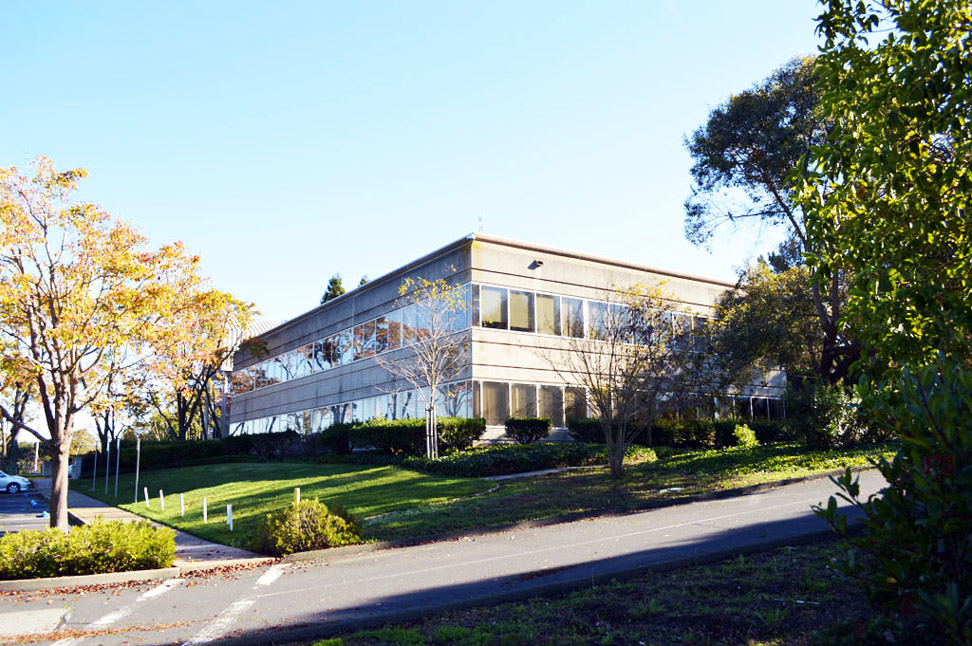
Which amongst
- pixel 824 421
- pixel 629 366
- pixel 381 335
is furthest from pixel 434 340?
pixel 824 421

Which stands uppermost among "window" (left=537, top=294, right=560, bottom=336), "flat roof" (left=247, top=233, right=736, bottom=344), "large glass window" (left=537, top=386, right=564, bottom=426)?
"flat roof" (left=247, top=233, right=736, bottom=344)

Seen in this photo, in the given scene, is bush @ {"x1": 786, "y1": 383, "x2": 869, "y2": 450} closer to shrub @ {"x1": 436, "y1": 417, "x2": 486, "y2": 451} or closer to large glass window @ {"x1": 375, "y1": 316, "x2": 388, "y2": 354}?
shrub @ {"x1": 436, "y1": 417, "x2": 486, "y2": 451}

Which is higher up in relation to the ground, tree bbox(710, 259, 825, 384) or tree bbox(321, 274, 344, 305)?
tree bbox(321, 274, 344, 305)

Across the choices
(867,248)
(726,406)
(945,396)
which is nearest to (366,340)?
(726,406)

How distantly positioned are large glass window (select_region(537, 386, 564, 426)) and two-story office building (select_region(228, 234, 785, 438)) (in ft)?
0.14

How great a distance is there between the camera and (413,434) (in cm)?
2823

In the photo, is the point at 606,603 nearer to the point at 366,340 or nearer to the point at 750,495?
the point at 750,495

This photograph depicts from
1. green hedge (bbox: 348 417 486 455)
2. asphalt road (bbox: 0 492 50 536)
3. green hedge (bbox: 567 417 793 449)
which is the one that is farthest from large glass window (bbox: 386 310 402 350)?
asphalt road (bbox: 0 492 50 536)

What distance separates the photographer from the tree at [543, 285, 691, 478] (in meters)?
20.3

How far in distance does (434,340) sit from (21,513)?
17557 mm

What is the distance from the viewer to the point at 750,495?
16.7 metres

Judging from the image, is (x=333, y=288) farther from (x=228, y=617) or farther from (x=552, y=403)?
(x=228, y=617)

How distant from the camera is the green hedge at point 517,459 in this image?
920 inches

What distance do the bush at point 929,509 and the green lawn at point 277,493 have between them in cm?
1293
